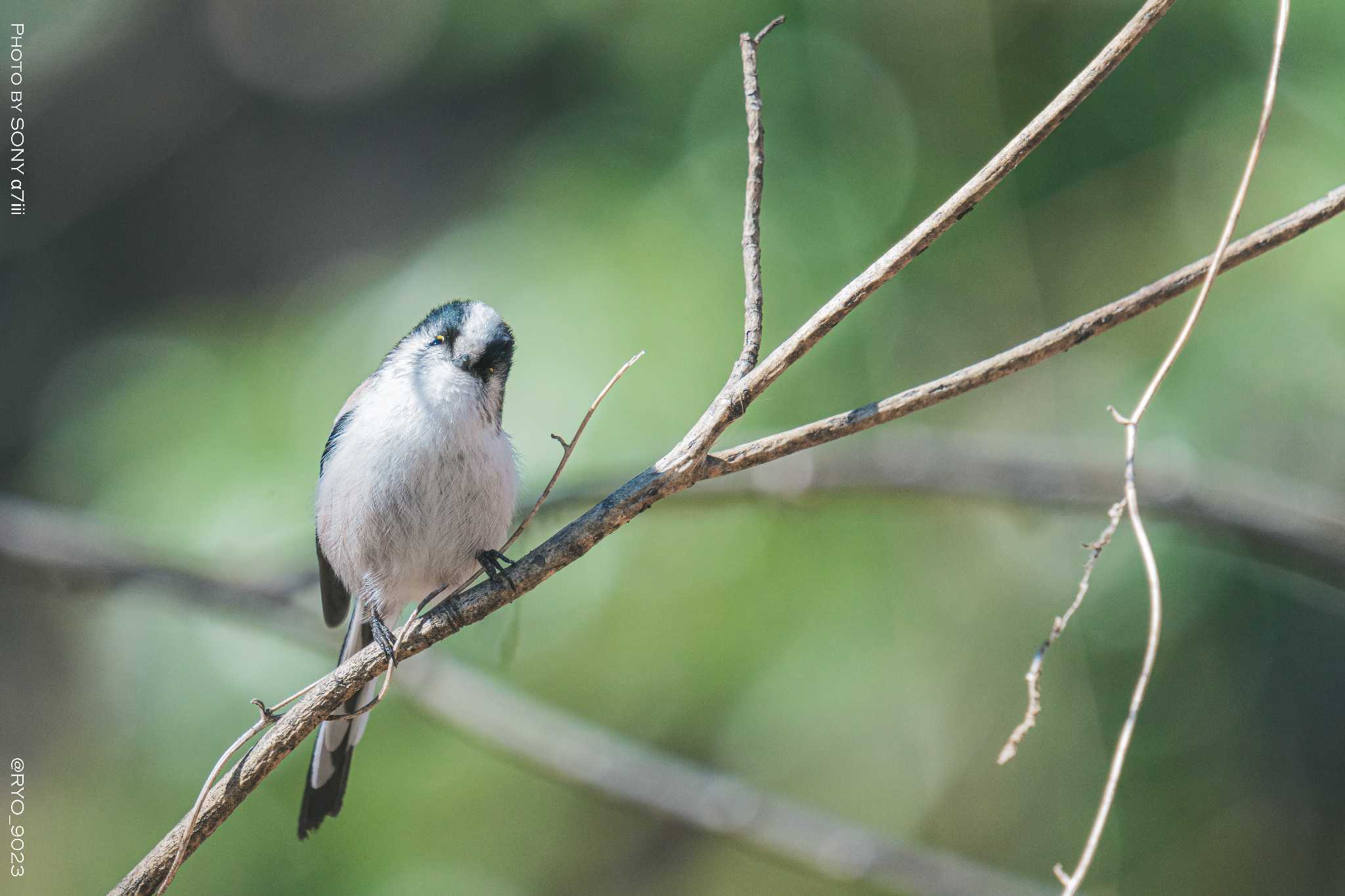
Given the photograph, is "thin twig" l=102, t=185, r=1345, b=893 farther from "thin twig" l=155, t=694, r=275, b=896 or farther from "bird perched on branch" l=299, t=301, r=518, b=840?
"bird perched on branch" l=299, t=301, r=518, b=840

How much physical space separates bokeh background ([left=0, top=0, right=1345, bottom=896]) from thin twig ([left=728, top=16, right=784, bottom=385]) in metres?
1.40

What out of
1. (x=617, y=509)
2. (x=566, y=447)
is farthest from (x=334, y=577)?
(x=617, y=509)

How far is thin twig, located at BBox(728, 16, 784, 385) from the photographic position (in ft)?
3.91

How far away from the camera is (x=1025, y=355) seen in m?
1.06

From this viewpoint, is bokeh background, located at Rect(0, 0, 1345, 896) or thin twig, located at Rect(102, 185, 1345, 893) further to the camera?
bokeh background, located at Rect(0, 0, 1345, 896)

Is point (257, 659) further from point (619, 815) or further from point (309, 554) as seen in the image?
point (619, 815)

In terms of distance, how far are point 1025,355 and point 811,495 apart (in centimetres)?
172

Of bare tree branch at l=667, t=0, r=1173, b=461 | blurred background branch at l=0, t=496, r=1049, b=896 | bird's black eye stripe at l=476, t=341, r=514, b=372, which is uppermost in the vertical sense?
bare tree branch at l=667, t=0, r=1173, b=461

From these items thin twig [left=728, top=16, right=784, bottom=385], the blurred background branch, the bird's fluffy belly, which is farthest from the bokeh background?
thin twig [left=728, top=16, right=784, bottom=385]

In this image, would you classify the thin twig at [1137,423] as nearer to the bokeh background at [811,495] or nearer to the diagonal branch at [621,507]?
the diagonal branch at [621,507]

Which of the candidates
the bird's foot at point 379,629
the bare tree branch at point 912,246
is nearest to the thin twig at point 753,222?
the bare tree branch at point 912,246

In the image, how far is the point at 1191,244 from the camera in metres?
3.01

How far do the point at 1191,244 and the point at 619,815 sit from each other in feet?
8.61

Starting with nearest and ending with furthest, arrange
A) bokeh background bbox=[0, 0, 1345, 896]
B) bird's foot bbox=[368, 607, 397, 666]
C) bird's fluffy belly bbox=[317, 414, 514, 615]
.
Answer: bird's foot bbox=[368, 607, 397, 666]
bird's fluffy belly bbox=[317, 414, 514, 615]
bokeh background bbox=[0, 0, 1345, 896]
